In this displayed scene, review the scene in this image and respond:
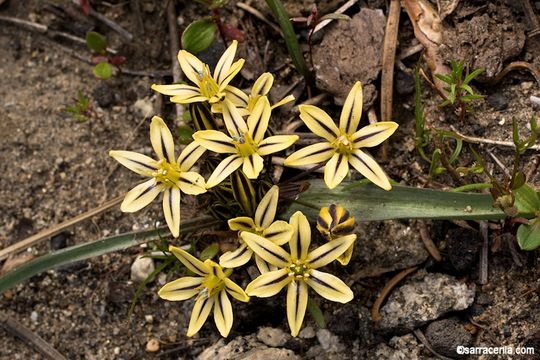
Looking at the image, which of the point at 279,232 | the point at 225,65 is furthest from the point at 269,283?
the point at 225,65

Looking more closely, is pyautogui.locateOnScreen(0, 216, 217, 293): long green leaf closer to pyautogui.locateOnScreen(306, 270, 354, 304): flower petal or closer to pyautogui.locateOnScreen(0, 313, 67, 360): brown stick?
pyautogui.locateOnScreen(0, 313, 67, 360): brown stick

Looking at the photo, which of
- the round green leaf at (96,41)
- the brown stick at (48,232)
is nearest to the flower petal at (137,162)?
the brown stick at (48,232)

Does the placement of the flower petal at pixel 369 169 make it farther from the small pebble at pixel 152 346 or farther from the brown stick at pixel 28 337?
the brown stick at pixel 28 337


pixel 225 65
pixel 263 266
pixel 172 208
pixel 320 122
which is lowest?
pixel 263 266

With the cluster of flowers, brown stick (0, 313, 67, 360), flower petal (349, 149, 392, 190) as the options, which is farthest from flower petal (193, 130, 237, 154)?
brown stick (0, 313, 67, 360)

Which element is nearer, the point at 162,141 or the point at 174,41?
the point at 162,141

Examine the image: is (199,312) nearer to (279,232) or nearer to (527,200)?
(279,232)

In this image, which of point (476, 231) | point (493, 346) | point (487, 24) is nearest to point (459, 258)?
point (476, 231)

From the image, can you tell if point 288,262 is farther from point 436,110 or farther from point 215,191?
point 436,110
